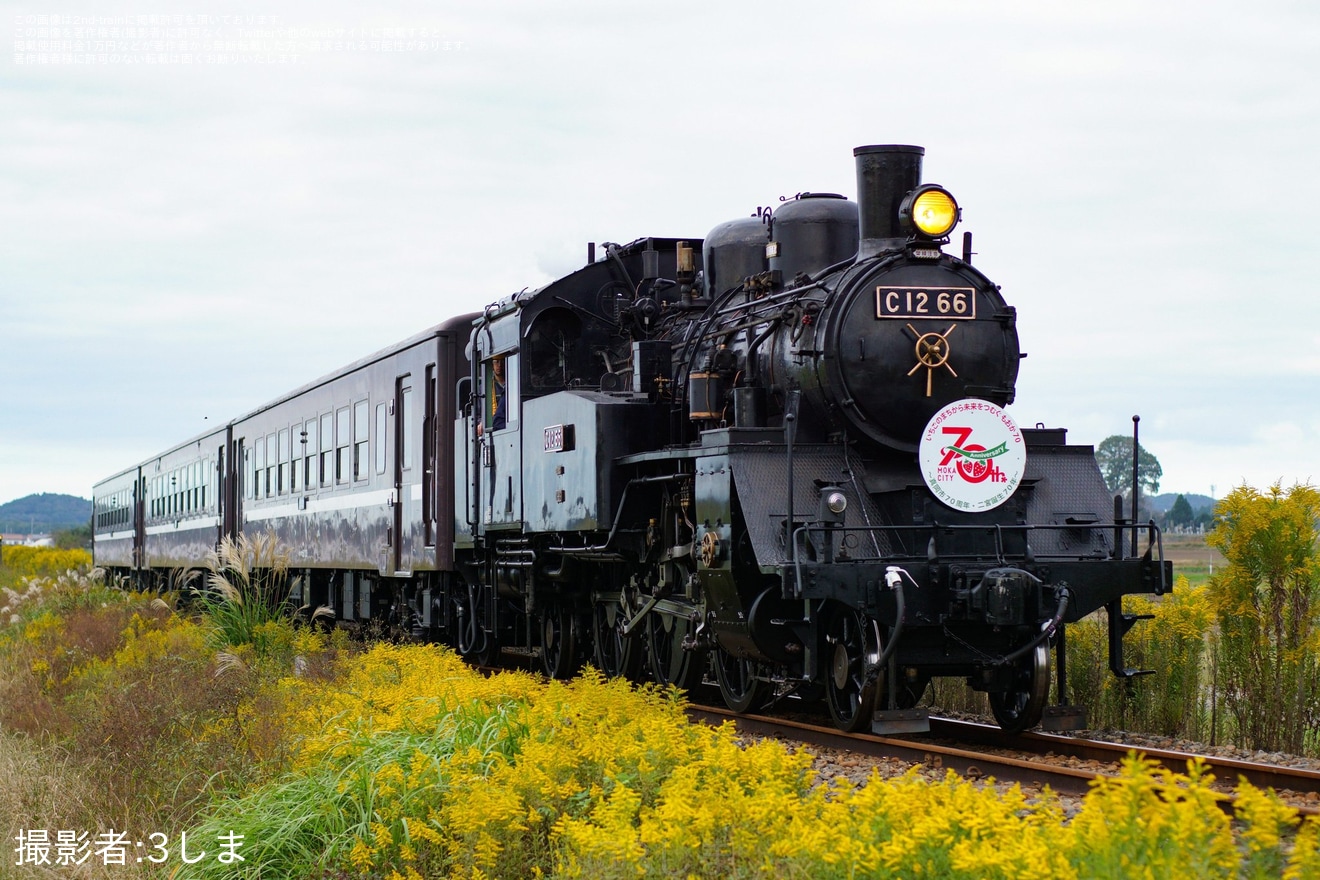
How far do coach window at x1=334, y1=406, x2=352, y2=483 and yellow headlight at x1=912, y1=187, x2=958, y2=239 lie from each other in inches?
429

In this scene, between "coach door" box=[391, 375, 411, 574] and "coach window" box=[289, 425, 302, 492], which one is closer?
"coach door" box=[391, 375, 411, 574]

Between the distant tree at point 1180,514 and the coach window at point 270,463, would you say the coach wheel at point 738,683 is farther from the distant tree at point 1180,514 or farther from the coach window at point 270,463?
the distant tree at point 1180,514

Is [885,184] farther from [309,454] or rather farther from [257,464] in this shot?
[257,464]

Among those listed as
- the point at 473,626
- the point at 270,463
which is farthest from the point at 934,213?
the point at 270,463

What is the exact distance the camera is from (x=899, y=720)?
27.0ft

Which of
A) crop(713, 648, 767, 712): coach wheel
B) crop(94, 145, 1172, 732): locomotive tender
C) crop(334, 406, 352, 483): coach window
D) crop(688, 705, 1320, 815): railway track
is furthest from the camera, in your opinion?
crop(334, 406, 352, 483): coach window

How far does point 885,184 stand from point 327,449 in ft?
39.2

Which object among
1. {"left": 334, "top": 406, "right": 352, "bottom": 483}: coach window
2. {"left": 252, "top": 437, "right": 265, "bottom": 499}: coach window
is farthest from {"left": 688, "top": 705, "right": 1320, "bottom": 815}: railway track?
{"left": 252, "top": 437, "right": 265, "bottom": 499}: coach window

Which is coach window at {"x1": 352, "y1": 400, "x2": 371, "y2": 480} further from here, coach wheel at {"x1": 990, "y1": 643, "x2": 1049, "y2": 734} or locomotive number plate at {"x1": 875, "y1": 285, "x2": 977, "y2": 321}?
coach wheel at {"x1": 990, "y1": 643, "x2": 1049, "y2": 734}

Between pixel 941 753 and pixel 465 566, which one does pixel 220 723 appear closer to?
pixel 941 753

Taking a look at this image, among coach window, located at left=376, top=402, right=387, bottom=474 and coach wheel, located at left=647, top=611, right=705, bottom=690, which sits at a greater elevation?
coach window, located at left=376, top=402, right=387, bottom=474

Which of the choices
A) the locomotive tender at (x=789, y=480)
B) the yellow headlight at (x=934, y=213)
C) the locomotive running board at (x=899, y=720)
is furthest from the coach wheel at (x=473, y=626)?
the yellow headlight at (x=934, y=213)

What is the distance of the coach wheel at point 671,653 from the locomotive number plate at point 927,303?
8.71 feet

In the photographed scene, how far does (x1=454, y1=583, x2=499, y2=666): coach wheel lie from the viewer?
14172 mm
